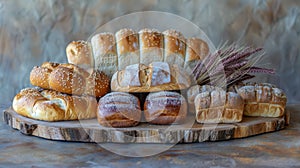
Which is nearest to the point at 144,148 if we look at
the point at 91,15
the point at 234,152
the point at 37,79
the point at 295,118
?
the point at 234,152

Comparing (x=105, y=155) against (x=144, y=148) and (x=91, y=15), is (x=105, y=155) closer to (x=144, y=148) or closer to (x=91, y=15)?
(x=144, y=148)

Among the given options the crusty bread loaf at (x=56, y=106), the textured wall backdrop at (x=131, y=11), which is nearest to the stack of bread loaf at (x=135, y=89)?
the crusty bread loaf at (x=56, y=106)

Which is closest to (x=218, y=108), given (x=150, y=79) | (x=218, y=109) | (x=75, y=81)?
(x=218, y=109)

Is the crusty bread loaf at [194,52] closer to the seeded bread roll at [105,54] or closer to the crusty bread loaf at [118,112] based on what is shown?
the seeded bread roll at [105,54]

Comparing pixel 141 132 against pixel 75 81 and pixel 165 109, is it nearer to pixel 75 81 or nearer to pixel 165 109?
pixel 165 109

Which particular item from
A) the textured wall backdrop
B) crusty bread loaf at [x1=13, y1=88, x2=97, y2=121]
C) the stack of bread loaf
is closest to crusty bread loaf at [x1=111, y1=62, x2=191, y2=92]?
the stack of bread loaf
